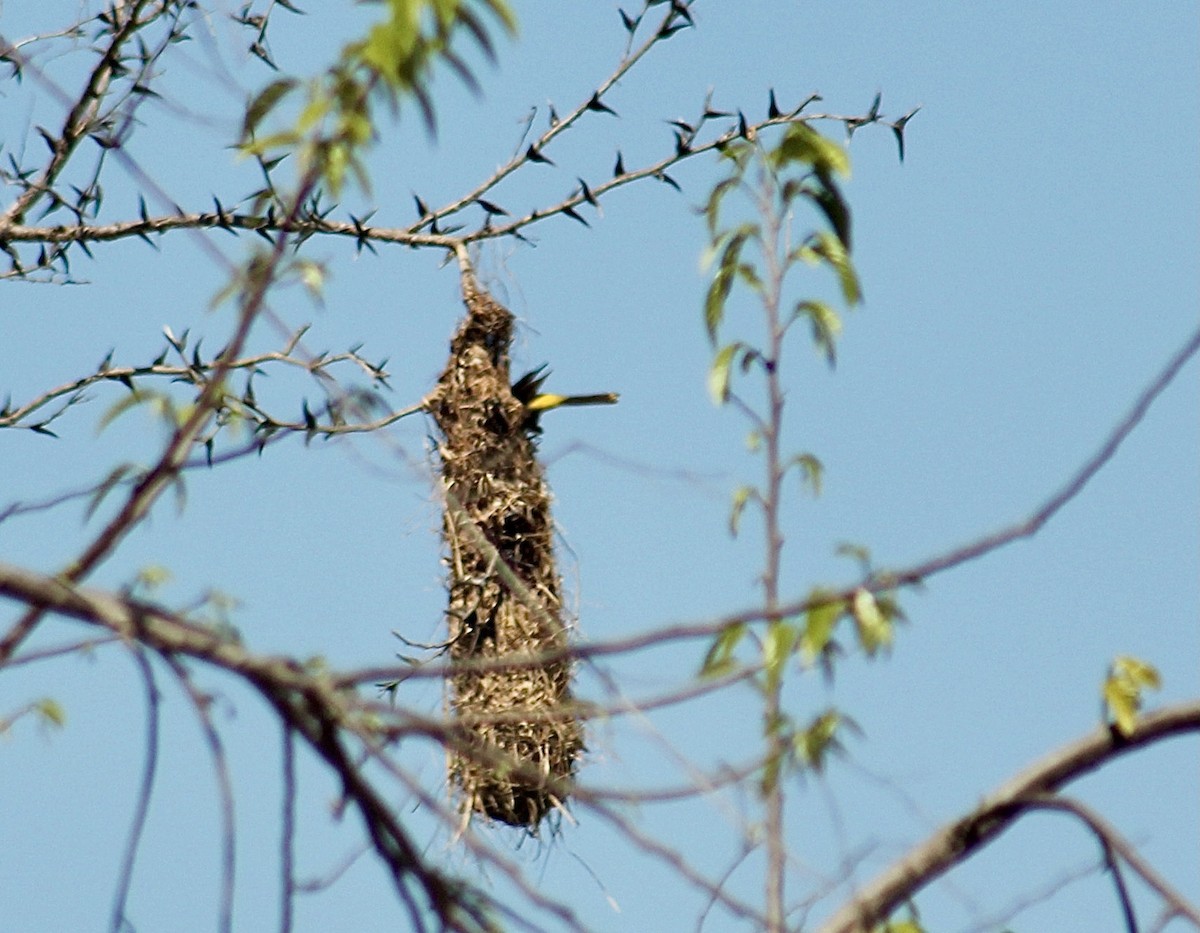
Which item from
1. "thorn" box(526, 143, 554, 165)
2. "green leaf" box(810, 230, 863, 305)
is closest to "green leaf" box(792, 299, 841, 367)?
"green leaf" box(810, 230, 863, 305)

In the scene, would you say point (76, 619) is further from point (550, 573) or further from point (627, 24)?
point (550, 573)

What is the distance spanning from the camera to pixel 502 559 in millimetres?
4723

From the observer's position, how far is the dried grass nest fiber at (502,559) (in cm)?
Result: 466

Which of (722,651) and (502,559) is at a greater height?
(502,559)

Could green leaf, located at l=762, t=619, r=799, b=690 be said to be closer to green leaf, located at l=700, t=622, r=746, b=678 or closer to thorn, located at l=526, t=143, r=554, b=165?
green leaf, located at l=700, t=622, r=746, b=678

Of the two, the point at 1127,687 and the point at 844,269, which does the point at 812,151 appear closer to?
the point at 844,269

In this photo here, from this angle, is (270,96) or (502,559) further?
(502,559)

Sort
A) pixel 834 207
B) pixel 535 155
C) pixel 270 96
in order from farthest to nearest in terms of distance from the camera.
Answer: pixel 535 155 < pixel 834 207 < pixel 270 96

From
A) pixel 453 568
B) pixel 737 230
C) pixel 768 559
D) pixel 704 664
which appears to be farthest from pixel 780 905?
pixel 453 568

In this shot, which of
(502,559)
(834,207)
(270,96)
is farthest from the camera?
(502,559)

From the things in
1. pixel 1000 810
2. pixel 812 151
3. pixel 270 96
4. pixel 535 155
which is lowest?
pixel 1000 810

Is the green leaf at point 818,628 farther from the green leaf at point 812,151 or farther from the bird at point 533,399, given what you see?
the bird at point 533,399

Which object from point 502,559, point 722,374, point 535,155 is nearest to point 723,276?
Result: point 722,374

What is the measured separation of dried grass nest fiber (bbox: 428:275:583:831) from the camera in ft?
15.3
